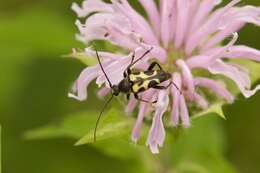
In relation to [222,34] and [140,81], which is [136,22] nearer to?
[140,81]

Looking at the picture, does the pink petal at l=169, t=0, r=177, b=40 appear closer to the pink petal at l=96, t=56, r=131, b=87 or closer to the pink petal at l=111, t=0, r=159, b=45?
the pink petal at l=111, t=0, r=159, b=45

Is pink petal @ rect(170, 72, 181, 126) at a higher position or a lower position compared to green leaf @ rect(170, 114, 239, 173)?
higher

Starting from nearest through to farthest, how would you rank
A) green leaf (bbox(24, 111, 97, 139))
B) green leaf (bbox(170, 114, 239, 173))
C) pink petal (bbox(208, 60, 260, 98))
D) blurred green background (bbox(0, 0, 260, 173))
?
1. pink petal (bbox(208, 60, 260, 98))
2. green leaf (bbox(24, 111, 97, 139))
3. green leaf (bbox(170, 114, 239, 173))
4. blurred green background (bbox(0, 0, 260, 173))

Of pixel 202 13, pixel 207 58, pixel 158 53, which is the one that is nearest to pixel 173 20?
pixel 202 13

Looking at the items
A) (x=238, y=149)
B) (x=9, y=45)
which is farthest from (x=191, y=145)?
(x=9, y=45)

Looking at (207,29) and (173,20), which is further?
(173,20)

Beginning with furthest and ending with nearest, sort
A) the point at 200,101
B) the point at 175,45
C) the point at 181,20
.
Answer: the point at 175,45
the point at 181,20
the point at 200,101

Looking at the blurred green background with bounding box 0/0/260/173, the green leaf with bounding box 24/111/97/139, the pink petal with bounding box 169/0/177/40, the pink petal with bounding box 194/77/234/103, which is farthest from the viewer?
the blurred green background with bounding box 0/0/260/173

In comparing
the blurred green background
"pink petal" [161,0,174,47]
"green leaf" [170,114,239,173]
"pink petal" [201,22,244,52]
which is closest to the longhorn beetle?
"pink petal" [161,0,174,47]
